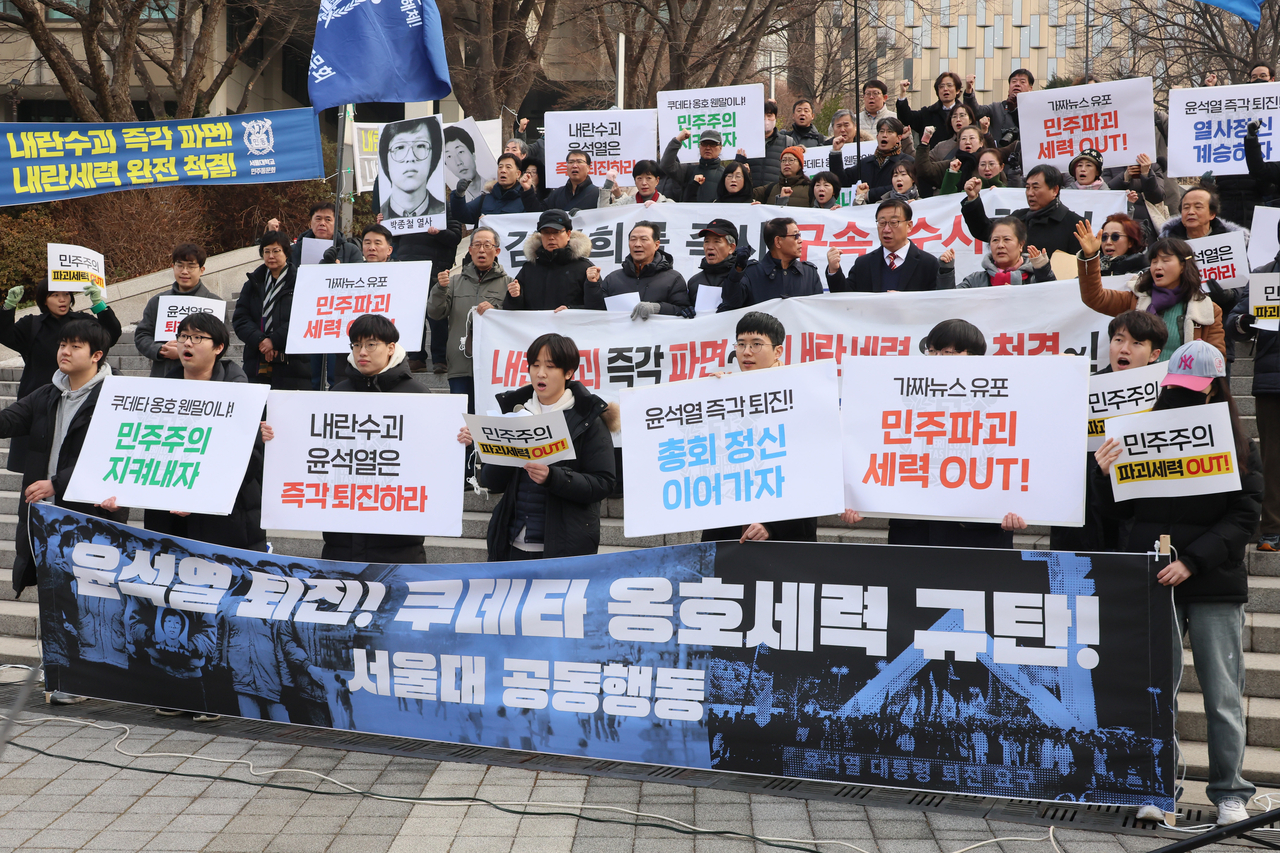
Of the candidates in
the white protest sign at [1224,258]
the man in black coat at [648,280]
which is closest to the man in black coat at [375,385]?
the man in black coat at [648,280]

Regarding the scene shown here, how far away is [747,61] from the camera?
24.5m

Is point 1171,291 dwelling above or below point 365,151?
below

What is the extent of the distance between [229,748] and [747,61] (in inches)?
858

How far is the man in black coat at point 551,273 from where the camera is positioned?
27.3 feet

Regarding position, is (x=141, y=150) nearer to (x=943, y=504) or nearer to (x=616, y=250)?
(x=616, y=250)

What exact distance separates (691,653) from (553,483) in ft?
3.05

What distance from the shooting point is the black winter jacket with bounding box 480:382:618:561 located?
5020 millimetres

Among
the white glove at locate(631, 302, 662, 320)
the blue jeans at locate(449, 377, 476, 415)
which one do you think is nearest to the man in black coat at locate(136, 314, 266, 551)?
the blue jeans at locate(449, 377, 476, 415)

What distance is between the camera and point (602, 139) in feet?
37.4

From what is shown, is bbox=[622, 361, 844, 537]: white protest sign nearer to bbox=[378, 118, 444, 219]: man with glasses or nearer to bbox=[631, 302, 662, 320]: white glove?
bbox=[631, 302, 662, 320]: white glove

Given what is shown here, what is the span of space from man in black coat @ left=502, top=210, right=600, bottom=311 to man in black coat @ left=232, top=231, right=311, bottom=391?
180 cm

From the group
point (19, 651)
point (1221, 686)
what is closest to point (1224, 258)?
point (1221, 686)

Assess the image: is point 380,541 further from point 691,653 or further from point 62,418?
point 62,418

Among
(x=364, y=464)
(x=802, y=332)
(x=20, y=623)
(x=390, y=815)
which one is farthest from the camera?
(x=802, y=332)
